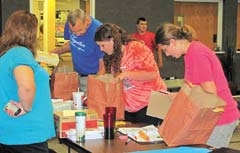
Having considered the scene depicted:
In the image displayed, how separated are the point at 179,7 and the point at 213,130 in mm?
6729

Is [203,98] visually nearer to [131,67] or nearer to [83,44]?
[131,67]

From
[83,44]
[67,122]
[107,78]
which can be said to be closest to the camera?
[67,122]

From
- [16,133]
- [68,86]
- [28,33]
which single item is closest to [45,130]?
[16,133]

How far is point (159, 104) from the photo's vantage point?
2.78m

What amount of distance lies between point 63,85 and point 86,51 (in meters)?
0.53

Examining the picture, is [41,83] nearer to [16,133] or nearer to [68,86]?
[16,133]

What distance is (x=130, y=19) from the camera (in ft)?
26.1

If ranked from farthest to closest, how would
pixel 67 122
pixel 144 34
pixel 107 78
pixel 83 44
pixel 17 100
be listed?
pixel 144 34 → pixel 83 44 → pixel 107 78 → pixel 67 122 → pixel 17 100

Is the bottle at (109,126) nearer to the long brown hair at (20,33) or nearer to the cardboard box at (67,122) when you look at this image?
the cardboard box at (67,122)

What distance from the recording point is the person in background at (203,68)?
95.7 inches

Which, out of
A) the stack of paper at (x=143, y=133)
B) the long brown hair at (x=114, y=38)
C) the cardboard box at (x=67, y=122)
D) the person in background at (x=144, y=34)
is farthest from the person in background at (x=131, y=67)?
the person in background at (x=144, y=34)

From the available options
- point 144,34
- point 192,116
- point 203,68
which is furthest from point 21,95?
point 144,34

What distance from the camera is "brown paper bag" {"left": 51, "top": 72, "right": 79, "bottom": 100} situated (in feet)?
11.5

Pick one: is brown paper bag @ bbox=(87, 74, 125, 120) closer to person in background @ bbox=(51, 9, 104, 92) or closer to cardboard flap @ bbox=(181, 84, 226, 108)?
cardboard flap @ bbox=(181, 84, 226, 108)
